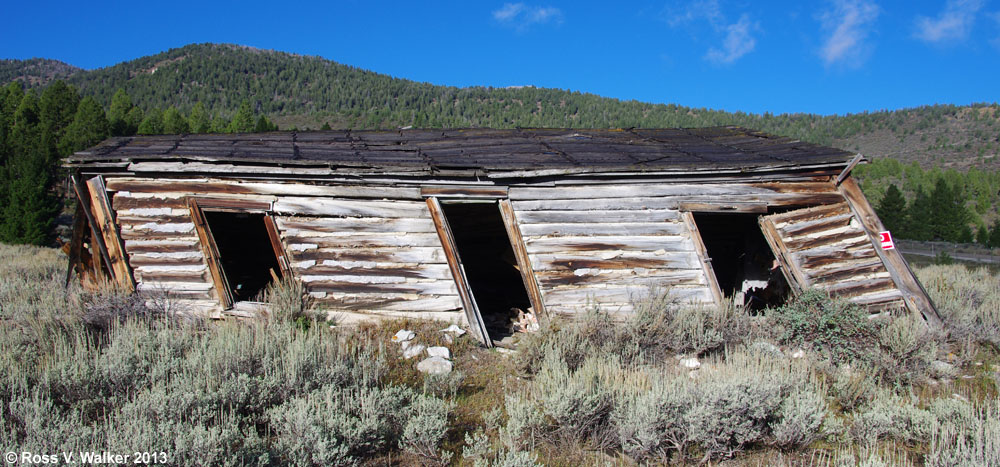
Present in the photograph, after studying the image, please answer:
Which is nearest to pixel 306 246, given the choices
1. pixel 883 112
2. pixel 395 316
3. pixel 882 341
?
pixel 395 316

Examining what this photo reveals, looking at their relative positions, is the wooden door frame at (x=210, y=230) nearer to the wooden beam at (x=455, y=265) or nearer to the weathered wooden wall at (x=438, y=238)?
the weathered wooden wall at (x=438, y=238)

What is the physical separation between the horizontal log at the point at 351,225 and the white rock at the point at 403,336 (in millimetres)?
1202

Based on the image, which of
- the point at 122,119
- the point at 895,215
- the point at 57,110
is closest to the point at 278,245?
the point at 122,119

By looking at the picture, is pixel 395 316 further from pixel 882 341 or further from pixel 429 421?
pixel 882 341

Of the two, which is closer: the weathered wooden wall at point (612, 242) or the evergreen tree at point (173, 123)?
the weathered wooden wall at point (612, 242)

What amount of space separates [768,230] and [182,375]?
249 inches

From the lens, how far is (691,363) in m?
5.49

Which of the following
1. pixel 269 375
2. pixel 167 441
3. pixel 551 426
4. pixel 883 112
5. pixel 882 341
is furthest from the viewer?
pixel 883 112

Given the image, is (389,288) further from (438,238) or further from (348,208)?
(348,208)

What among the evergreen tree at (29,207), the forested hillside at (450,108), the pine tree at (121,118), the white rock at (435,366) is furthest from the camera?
the forested hillside at (450,108)

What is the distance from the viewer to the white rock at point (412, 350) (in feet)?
18.6

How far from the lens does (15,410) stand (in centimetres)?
342

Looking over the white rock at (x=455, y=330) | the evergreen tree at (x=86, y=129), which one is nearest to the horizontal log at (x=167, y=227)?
the white rock at (x=455, y=330)

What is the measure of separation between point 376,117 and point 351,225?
187ft
